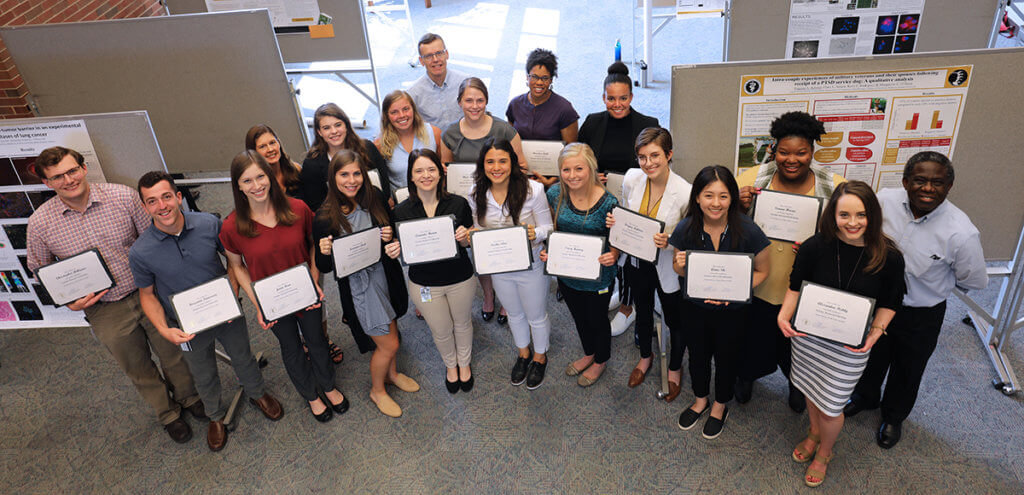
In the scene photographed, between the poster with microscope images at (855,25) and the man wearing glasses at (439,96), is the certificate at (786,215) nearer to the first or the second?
the man wearing glasses at (439,96)

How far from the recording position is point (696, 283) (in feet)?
8.75

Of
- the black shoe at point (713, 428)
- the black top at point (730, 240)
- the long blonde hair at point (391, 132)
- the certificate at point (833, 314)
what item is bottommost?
the black shoe at point (713, 428)

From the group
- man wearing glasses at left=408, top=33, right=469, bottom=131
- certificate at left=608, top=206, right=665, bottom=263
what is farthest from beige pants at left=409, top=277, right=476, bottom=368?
man wearing glasses at left=408, top=33, right=469, bottom=131

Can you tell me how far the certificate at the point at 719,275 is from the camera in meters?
2.59

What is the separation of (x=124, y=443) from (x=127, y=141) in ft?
5.52

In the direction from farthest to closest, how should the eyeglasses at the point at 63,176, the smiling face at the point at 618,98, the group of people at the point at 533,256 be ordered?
1. the smiling face at the point at 618,98
2. the eyeglasses at the point at 63,176
3. the group of people at the point at 533,256

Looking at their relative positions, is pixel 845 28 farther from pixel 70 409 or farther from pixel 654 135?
pixel 70 409

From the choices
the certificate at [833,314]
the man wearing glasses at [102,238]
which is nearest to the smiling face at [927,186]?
the certificate at [833,314]

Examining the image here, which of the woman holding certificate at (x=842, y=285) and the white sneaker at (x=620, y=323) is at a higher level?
the woman holding certificate at (x=842, y=285)

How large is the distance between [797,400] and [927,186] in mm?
1295

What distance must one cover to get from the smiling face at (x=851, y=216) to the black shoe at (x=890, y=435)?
1.21m

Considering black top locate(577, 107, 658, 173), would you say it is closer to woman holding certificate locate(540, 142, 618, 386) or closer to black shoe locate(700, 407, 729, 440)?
woman holding certificate locate(540, 142, 618, 386)

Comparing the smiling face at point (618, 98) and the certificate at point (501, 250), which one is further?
the smiling face at point (618, 98)

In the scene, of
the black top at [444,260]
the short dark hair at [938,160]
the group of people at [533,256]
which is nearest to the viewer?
the short dark hair at [938,160]
